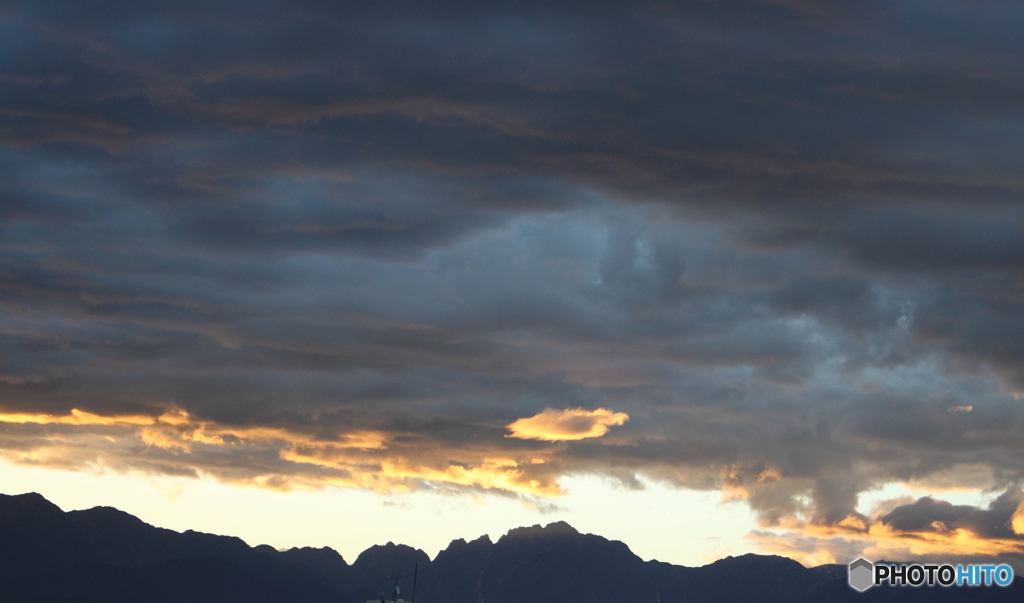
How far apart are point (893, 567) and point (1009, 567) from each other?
2297 centimetres

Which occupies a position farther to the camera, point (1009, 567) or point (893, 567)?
point (1009, 567)

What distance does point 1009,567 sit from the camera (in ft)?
566

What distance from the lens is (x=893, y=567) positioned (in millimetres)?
162000

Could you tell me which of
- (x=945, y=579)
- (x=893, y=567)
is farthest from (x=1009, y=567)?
(x=893, y=567)

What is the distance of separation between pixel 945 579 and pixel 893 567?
15798mm

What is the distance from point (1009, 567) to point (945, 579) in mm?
9440

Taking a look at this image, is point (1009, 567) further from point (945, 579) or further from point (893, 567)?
point (893, 567)

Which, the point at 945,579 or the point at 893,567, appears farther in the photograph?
the point at 945,579
